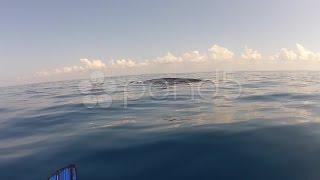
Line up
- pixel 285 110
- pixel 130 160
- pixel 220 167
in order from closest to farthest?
pixel 220 167 → pixel 130 160 → pixel 285 110

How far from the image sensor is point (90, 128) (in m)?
18.3

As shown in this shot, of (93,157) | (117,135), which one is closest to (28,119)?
(117,135)

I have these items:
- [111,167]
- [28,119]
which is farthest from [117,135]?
[28,119]

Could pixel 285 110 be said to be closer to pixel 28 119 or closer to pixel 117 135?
pixel 117 135

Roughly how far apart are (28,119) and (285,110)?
18142 mm

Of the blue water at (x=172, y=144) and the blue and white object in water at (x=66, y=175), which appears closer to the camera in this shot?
the blue and white object in water at (x=66, y=175)

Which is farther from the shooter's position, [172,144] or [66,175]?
[172,144]

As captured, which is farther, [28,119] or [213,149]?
[28,119]

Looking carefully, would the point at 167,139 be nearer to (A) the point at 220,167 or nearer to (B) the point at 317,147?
(A) the point at 220,167

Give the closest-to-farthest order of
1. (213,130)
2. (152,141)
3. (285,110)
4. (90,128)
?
(152,141) → (213,130) → (90,128) → (285,110)

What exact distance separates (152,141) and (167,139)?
0.69m

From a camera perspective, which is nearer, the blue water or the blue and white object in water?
the blue and white object in water

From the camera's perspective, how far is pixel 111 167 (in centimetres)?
1151

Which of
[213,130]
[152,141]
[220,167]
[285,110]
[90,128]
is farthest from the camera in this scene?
[285,110]
